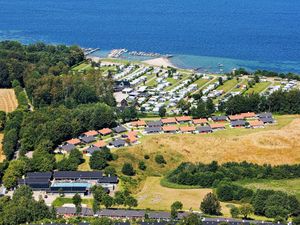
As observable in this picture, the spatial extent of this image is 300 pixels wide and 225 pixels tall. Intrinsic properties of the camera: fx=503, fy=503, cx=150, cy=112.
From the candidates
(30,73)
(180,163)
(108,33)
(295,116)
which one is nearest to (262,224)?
(180,163)

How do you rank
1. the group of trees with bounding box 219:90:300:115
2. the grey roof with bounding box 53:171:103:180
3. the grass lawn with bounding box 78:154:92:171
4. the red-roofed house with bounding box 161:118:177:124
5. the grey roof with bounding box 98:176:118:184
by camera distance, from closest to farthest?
the grey roof with bounding box 98:176:118:184 → the grey roof with bounding box 53:171:103:180 → the grass lawn with bounding box 78:154:92:171 → the red-roofed house with bounding box 161:118:177:124 → the group of trees with bounding box 219:90:300:115

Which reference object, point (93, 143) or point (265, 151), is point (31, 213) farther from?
point (265, 151)

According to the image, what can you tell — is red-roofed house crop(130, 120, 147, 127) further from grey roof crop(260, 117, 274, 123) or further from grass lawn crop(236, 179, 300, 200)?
grass lawn crop(236, 179, 300, 200)

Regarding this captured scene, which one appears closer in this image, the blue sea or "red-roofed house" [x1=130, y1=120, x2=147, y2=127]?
"red-roofed house" [x1=130, y1=120, x2=147, y2=127]

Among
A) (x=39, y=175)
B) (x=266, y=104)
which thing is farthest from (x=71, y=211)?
(x=266, y=104)

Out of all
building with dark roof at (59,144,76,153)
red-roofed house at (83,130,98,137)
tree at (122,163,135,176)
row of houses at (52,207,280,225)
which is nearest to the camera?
row of houses at (52,207,280,225)

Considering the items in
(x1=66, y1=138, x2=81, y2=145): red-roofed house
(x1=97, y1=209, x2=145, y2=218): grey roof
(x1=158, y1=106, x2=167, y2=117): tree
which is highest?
(x1=158, y1=106, x2=167, y2=117): tree

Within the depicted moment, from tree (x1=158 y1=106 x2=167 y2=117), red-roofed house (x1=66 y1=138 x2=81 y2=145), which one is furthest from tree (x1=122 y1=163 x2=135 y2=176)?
tree (x1=158 y1=106 x2=167 y2=117)

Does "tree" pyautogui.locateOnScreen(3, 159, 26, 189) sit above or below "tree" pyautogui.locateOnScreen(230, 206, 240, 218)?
above
